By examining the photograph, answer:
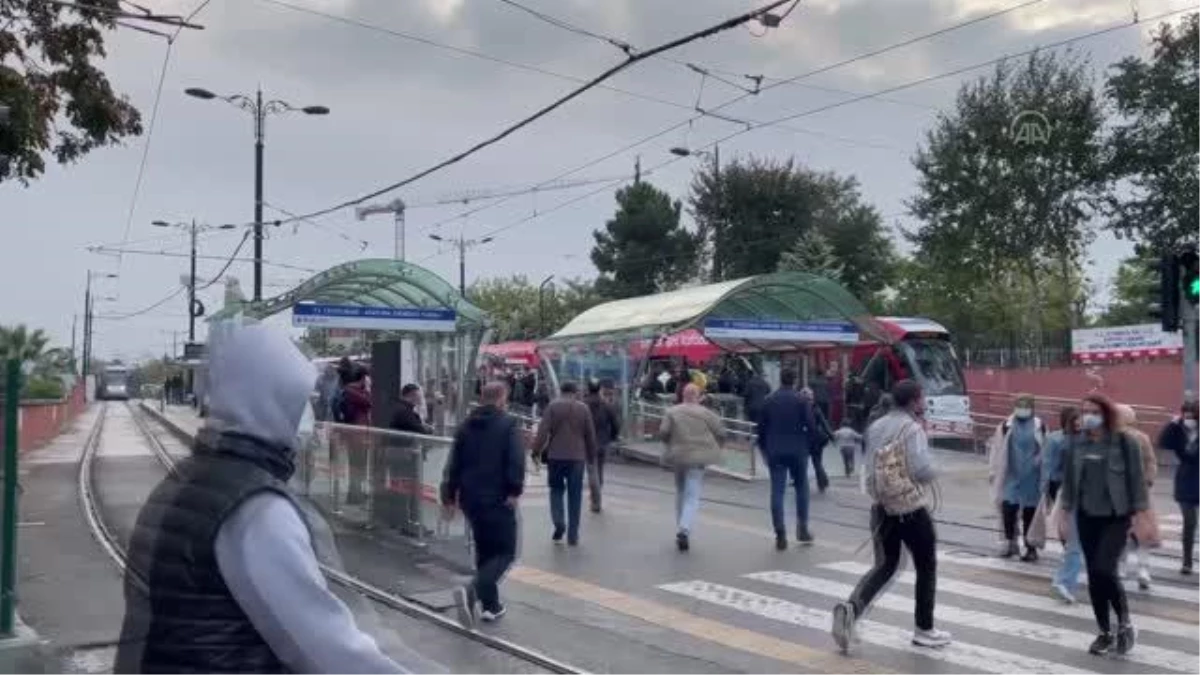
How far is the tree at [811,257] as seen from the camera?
54.6 meters

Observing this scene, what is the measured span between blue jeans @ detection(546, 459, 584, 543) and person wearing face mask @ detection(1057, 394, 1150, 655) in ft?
18.4

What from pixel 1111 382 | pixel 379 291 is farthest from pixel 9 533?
pixel 1111 382

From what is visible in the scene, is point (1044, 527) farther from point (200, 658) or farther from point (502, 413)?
point (200, 658)

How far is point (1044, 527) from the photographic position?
12.2 metres

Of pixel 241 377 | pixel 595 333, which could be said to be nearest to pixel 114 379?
pixel 595 333

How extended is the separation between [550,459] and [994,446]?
A: 4360 millimetres

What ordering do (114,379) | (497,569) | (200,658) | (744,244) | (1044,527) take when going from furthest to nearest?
1. (114,379)
2. (744,244)
3. (1044,527)
4. (497,569)
5. (200,658)

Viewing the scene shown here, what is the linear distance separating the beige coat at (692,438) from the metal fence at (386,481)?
96.4 inches

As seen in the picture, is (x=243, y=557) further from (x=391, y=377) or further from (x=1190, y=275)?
(x=391, y=377)

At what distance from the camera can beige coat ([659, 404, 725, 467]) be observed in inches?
510

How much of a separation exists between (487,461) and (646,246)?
5817 cm

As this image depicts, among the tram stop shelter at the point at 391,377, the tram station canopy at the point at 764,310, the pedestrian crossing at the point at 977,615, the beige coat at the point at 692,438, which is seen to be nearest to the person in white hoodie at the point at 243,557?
the pedestrian crossing at the point at 977,615

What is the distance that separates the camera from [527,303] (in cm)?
8694

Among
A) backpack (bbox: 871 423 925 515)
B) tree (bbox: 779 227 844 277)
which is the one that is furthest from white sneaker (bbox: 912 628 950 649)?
tree (bbox: 779 227 844 277)
